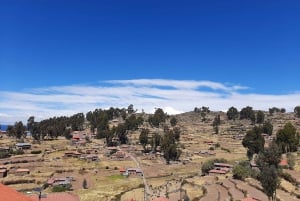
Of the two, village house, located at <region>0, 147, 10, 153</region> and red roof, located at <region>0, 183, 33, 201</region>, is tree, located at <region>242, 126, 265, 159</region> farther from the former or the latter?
red roof, located at <region>0, 183, 33, 201</region>

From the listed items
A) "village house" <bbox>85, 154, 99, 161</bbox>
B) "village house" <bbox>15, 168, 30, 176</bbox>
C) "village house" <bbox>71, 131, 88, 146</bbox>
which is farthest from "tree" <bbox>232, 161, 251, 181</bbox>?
"village house" <bbox>71, 131, 88, 146</bbox>

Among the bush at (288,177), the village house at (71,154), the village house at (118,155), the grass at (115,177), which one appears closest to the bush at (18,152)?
the village house at (71,154)

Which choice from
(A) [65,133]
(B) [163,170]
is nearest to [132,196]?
(B) [163,170]

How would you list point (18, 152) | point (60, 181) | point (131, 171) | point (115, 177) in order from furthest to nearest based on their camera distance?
point (18, 152), point (131, 171), point (115, 177), point (60, 181)

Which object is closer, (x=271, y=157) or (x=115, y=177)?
(x=271, y=157)

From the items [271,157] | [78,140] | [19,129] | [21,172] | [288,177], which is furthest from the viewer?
[19,129]

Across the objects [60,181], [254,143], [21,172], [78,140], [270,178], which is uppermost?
[78,140]

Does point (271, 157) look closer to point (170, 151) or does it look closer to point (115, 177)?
point (115, 177)

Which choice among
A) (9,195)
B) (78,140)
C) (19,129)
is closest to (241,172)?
(9,195)

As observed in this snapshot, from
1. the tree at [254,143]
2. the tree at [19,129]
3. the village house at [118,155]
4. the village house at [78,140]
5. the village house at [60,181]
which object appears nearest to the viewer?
the village house at [60,181]

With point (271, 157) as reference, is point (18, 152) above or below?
below

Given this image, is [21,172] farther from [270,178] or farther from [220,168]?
[270,178]

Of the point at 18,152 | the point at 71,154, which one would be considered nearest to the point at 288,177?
the point at 71,154

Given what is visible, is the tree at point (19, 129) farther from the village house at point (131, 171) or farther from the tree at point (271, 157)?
the tree at point (271, 157)
